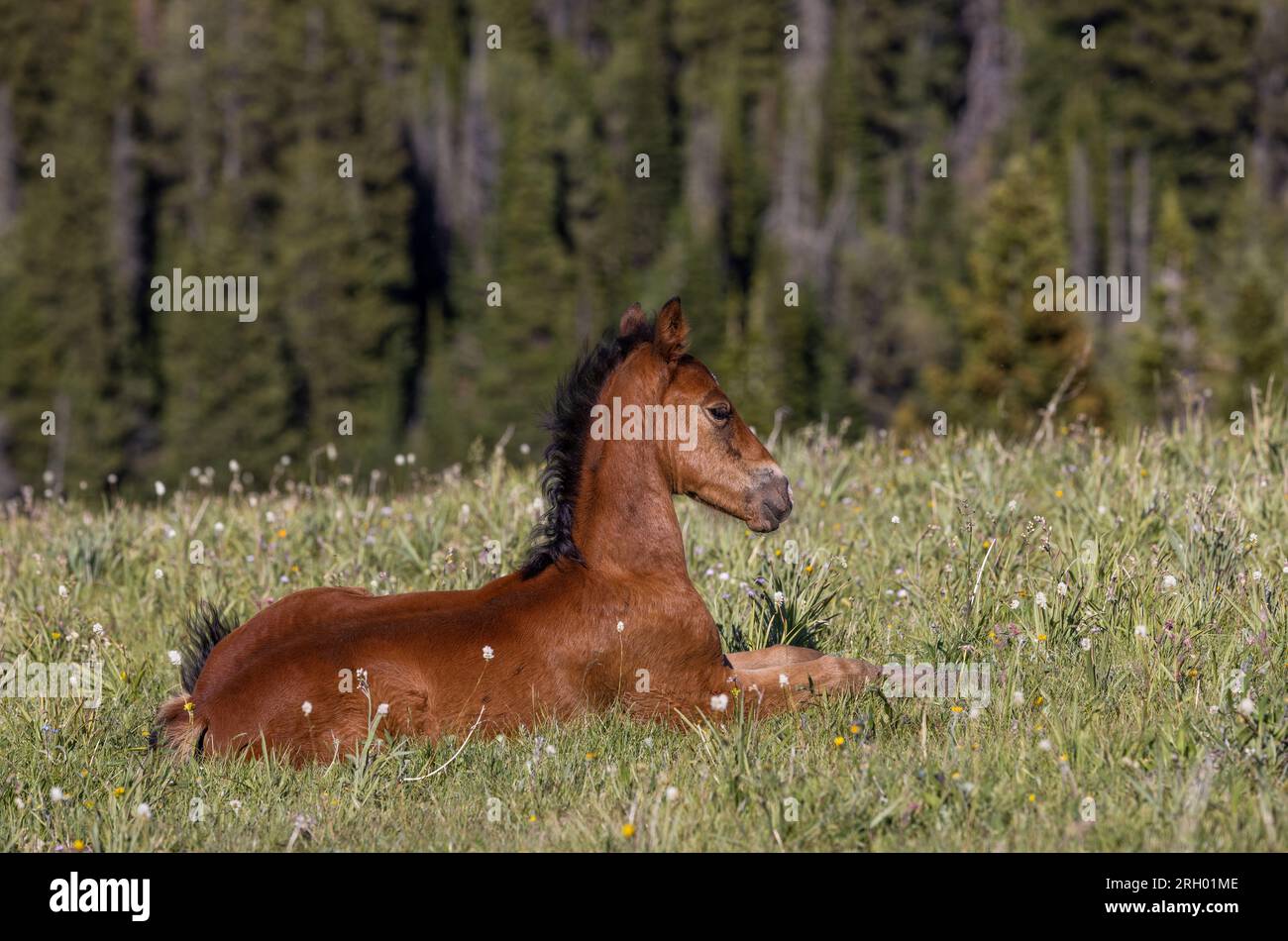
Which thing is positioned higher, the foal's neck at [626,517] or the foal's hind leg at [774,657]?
the foal's neck at [626,517]

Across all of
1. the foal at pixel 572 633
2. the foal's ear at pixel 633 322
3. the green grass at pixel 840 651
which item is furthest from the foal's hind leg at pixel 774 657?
the foal's ear at pixel 633 322

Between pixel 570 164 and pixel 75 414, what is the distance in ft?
132

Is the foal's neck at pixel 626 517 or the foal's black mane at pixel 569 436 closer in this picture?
the foal's neck at pixel 626 517

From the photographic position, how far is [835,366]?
9000 centimetres

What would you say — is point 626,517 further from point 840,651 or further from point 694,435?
point 840,651

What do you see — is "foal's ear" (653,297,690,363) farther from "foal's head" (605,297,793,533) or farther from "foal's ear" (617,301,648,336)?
"foal's ear" (617,301,648,336)

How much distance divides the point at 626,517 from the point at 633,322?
3.15ft

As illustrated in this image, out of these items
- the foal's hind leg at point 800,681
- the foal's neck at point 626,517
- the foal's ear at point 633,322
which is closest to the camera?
the foal's hind leg at point 800,681

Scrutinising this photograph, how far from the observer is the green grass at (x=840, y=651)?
18.4ft

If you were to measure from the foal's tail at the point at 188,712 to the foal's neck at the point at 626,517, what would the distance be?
1830mm

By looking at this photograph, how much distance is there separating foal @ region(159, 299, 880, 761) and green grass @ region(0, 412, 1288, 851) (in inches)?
7.5

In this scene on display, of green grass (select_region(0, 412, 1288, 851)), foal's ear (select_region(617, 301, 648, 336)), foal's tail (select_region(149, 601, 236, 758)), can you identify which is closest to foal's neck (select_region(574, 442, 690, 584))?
foal's ear (select_region(617, 301, 648, 336))

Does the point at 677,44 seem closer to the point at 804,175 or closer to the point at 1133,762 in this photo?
the point at 804,175

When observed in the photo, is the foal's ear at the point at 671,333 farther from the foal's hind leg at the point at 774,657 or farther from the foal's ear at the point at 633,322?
the foal's hind leg at the point at 774,657
